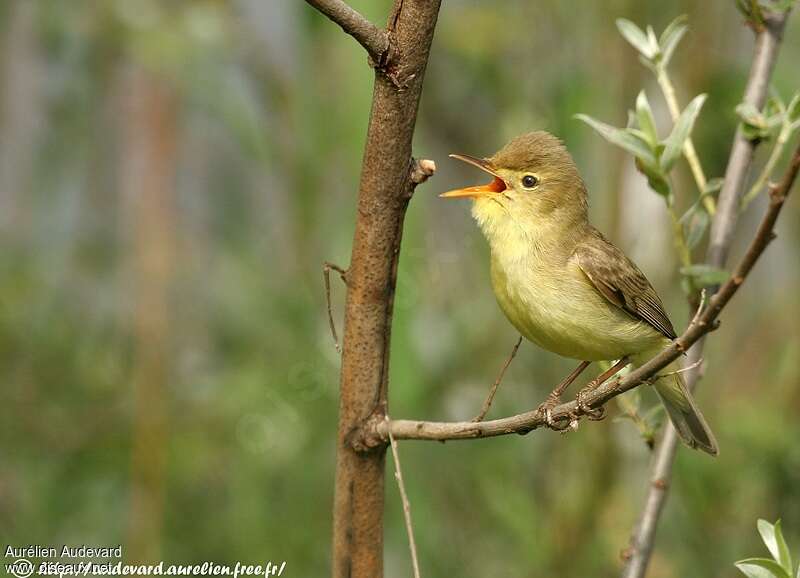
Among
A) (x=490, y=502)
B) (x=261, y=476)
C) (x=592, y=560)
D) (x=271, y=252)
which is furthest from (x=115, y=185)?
(x=592, y=560)

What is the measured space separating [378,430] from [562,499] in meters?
2.14

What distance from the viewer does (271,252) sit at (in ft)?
16.6

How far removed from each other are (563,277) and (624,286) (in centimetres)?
15

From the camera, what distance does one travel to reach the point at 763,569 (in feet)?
6.46

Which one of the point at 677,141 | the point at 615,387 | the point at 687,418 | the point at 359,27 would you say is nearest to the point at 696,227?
the point at 677,141

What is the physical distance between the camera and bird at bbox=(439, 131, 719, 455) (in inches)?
105

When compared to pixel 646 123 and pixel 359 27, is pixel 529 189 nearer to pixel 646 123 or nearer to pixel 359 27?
pixel 646 123

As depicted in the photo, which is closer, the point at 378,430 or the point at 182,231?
the point at 378,430

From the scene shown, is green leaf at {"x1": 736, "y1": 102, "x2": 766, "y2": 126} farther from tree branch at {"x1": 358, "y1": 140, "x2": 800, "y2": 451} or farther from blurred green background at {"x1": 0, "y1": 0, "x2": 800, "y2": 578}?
blurred green background at {"x1": 0, "y1": 0, "x2": 800, "y2": 578}

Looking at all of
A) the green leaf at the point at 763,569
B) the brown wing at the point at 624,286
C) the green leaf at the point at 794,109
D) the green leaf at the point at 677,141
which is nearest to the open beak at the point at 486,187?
the brown wing at the point at 624,286

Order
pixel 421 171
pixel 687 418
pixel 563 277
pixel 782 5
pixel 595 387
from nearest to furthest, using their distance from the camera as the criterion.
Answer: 1. pixel 421 171
2. pixel 782 5
3. pixel 595 387
4. pixel 687 418
5. pixel 563 277

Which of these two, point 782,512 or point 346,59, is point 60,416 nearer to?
point 346,59

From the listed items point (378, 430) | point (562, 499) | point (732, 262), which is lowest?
point (378, 430)

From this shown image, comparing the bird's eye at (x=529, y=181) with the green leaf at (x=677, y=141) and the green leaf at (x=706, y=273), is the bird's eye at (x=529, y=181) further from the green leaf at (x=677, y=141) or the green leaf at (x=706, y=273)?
the green leaf at (x=706, y=273)
